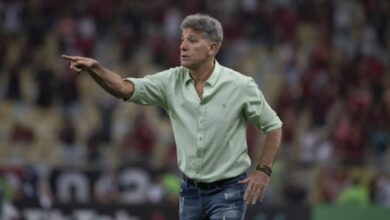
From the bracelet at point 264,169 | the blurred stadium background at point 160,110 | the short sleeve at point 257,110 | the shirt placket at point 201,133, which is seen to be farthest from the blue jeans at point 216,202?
the blurred stadium background at point 160,110

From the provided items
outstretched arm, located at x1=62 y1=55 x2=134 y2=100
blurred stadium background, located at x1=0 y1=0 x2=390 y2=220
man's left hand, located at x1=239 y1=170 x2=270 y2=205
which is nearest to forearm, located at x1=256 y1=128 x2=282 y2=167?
man's left hand, located at x1=239 y1=170 x2=270 y2=205

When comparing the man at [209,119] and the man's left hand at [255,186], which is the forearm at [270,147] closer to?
the man at [209,119]

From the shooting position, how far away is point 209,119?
8.49 m

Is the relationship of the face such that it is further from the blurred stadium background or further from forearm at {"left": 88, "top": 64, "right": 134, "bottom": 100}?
the blurred stadium background

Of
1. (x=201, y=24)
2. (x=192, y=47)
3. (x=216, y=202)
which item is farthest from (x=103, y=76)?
(x=216, y=202)

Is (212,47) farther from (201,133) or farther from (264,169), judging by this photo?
(264,169)

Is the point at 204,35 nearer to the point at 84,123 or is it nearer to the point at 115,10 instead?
the point at 84,123

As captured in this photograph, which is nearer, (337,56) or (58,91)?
(58,91)

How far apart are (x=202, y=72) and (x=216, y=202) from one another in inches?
35.7

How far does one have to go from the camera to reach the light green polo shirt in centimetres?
850

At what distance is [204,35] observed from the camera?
27.6 ft

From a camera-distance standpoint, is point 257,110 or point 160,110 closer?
point 257,110

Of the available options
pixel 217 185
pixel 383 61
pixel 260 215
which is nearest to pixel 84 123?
pixel 383 61

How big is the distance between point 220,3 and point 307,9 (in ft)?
6.68
